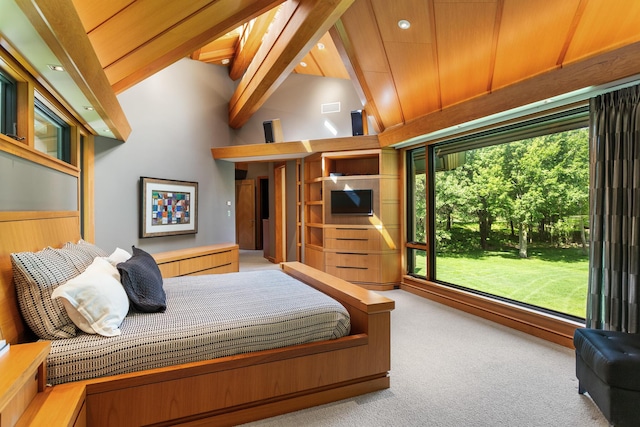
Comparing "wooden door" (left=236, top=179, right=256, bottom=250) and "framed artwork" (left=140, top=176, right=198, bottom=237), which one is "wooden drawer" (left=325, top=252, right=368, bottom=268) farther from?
"wooden door" (left=236, top=179, right=256, bottom=250)

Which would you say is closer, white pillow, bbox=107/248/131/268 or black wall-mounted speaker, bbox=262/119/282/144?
white pillow, bbox=107/248/131/268

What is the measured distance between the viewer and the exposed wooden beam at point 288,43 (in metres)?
2.87

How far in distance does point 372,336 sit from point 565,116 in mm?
2801

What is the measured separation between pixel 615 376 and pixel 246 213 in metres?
8.87

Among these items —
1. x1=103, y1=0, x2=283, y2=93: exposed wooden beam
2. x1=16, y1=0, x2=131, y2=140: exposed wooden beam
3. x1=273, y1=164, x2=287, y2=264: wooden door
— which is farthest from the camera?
x1=273, y1=164, x2=287, y2=264: wooden door

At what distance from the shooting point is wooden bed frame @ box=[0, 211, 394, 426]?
61.2 inches

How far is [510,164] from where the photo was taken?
3.77 meters

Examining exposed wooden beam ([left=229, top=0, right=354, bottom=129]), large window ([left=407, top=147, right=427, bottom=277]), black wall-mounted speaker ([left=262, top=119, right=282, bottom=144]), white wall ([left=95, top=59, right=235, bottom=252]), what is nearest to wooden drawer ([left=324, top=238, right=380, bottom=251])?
large window ([left=407, top=147, right=427, bottom=277])

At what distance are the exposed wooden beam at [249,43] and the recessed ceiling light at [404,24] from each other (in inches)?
79.3

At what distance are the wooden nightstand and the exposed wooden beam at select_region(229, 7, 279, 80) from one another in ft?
15.2

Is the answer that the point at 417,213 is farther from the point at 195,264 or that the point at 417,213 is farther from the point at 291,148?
the point at 195,264

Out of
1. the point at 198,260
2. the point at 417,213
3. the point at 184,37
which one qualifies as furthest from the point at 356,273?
the point at 184,37

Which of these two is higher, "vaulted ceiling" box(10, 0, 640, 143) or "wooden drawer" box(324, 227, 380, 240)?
"vaulted ceiling" box(10, 0, 640, 143)

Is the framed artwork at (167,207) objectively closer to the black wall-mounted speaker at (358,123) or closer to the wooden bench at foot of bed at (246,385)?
the black wall-mounted speaker at (358,123)
